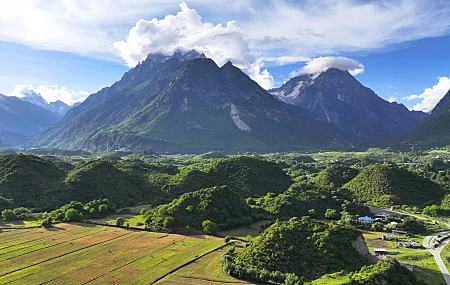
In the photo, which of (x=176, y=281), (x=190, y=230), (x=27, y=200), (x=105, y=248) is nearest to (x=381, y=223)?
(x=190, y=230)

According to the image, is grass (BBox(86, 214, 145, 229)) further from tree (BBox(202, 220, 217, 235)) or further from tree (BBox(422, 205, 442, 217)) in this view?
tree (BBox(422, 205, 442, 217))

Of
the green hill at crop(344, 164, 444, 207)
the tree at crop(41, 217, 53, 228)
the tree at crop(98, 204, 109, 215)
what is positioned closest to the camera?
the tree at crop(41, 217, 53, 228)

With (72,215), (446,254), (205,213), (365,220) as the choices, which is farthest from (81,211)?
(446,254)

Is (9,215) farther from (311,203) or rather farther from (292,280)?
(311,203)

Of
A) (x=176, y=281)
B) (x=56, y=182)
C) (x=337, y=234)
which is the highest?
(x=56, y=182)

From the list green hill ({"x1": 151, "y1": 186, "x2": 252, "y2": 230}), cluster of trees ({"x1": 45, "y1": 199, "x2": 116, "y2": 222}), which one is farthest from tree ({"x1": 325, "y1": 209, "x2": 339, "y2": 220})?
cluster of trees ({"x1": 45, "y1": 199, "x2": 116, "y2": 222})

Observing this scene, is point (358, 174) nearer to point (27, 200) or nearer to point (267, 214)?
point (267, 214)
